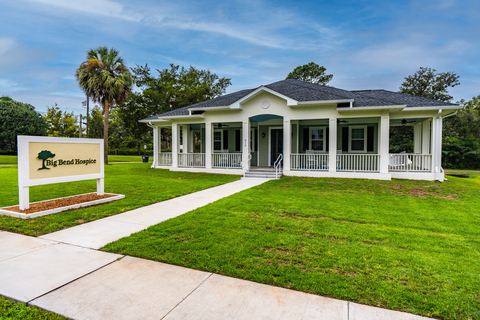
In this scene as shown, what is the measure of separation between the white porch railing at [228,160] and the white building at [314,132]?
0.19 feet

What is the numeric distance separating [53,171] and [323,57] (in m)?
30.9

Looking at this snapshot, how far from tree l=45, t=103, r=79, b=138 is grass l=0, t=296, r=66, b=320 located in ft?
152

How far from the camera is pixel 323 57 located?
30469mm

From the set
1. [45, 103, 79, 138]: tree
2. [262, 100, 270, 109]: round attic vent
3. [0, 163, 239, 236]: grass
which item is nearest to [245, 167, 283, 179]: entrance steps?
[0, 163, 239, 236]: grass

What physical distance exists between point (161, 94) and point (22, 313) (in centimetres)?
3206

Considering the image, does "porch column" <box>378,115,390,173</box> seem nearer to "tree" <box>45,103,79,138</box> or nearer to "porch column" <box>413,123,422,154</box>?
"porch column" <box>413,123,422,154</box>

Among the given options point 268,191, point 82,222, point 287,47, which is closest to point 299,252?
point 82,222

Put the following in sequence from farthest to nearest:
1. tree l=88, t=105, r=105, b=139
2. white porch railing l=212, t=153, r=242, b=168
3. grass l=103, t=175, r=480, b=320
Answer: tree l=88, t=105, r=105, b=139 < white porch railing l=212, t=153, r=242, b=168 < grass l=103, t=175, r=480, b=320

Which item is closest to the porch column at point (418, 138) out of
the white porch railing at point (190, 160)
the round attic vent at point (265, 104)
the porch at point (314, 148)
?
the porch at point (314, 148)

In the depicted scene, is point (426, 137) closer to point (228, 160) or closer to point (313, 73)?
point (228, 160)

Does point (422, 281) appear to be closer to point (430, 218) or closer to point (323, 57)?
point (430, 218)

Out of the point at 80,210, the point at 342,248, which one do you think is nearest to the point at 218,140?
the point at 80,210

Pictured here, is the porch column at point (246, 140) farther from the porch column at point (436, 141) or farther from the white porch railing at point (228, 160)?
the porch column at point (436, 141)

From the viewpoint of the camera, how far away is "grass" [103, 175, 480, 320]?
8.73 ft
